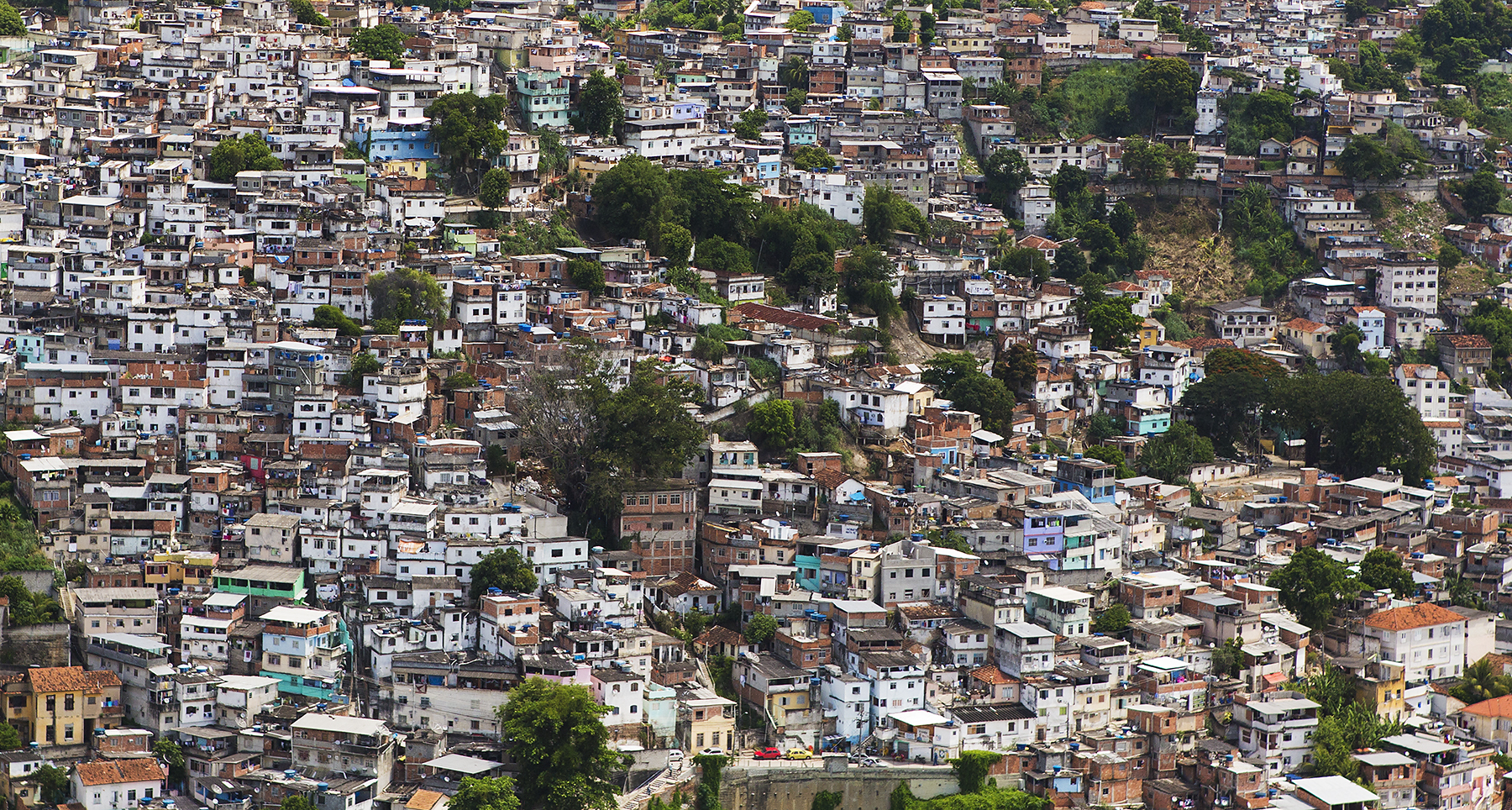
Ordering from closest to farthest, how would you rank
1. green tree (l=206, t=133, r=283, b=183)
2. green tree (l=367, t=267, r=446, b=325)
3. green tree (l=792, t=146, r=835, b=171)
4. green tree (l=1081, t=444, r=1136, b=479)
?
green tree (l=367, t=267, r=446, b=325) → green tree (l=1081, t=444, r=1136, b=479) → green tree (l=206, t=133, r=283, b=183) → green tree (l=792, t=146, r=835, b=171)

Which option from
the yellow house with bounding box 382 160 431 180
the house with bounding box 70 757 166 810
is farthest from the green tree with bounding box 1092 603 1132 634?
the yellow house with bounding box 382 160 431 180

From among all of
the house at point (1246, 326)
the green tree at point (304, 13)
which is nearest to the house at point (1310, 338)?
the house at point (1246, 326)

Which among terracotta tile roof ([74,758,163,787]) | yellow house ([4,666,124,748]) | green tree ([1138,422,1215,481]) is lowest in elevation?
terracotta tile roof ([74,758,163,787])

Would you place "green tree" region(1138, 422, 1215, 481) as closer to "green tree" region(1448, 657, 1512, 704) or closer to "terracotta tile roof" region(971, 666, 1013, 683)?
"green tree" region(1448, 657, 1512, 704)

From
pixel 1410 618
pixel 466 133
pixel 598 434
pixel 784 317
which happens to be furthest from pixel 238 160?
pixel 1410 618

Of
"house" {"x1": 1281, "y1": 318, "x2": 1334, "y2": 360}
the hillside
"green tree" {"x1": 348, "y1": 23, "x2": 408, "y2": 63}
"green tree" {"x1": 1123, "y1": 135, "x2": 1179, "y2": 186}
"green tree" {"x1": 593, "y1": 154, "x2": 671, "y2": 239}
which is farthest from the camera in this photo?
"green tree" {"x1": 1123, "y1": 135, "x2": 1179, "y2": 186}

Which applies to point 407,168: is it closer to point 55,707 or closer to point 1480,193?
point 55,707
